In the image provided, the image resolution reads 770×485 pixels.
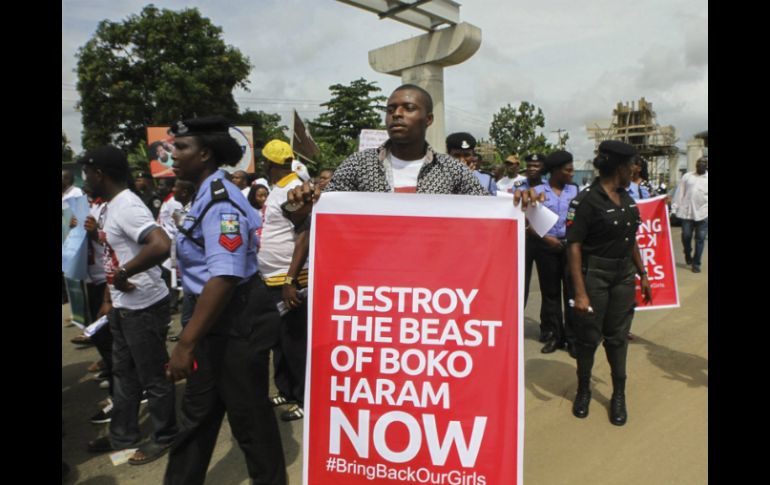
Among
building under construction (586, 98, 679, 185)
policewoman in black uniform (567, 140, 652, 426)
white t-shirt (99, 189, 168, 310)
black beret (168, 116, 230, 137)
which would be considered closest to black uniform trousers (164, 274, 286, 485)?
black beret (168, 116, 230, 137)

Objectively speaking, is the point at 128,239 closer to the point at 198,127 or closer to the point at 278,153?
the point at 198,127

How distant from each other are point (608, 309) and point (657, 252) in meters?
1.90

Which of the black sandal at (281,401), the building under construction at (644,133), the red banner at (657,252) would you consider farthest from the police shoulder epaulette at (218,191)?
the building under construction at (644,133)

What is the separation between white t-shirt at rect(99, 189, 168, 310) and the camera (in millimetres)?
3070

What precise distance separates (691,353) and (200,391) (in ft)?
14.0

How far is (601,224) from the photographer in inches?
136

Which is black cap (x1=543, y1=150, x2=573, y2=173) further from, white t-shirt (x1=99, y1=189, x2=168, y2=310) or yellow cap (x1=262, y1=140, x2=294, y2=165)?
white t-shirt (x1=99, y1=189, x2=168, y2=310)

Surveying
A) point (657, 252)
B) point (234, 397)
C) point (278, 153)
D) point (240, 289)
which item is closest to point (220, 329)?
point (240, 289)

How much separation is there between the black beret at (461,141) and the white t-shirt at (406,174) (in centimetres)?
294

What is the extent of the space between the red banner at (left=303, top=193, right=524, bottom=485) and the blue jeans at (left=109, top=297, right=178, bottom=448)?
1.59 metres

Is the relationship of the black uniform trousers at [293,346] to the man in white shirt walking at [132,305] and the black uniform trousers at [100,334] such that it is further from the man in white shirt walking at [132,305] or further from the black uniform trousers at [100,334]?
the black uniform trousers at [100,334]

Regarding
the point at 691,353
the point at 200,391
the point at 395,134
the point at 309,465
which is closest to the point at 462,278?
the point at 395,134

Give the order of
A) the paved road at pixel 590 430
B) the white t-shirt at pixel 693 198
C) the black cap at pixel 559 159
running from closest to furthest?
1. the paved road at pixel 590 430
2. the black cap at pixel 559 159
3. the white t-shirt at pixel 693 198

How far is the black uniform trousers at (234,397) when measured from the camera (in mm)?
2354
